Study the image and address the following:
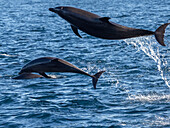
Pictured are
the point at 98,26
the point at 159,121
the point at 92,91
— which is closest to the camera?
the point at 98,26

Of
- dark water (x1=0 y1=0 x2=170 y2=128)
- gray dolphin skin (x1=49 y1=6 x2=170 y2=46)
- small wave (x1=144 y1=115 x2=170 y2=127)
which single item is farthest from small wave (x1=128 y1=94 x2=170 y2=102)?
gray dolphin skin (x1=49 y1=6 x2=170 y2=46)

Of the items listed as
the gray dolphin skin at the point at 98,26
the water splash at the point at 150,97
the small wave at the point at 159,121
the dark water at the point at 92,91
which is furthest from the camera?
the water splash at the point at 150,97

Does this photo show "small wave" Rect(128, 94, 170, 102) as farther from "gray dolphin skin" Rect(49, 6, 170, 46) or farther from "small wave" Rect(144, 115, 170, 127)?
"gray dolphin skin" Rect(49, 6, 170, 46)

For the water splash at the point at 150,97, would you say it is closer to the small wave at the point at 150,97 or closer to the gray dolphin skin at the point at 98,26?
the small wave at the point at 150,97

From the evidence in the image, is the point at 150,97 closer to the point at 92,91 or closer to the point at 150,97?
the point at 150,97

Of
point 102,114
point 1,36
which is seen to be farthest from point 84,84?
point 1,36

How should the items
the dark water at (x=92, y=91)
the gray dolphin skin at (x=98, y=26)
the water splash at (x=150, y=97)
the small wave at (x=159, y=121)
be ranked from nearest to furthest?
the gray dolphin skin at (x=98, y=26) < the small wave at (x=159, y=121) < the dark water at (x=92, y=91) < the water splash at (x=150, y=97)

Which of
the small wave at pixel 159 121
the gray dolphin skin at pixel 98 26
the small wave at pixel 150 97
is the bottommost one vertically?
the small wave at pixel 159 121

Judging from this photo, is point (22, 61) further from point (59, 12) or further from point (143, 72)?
point (59, 12)

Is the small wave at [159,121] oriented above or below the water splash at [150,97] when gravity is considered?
below

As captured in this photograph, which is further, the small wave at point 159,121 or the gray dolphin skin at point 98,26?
the small wave at point 159,121

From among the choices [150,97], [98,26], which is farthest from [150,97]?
[98,26]

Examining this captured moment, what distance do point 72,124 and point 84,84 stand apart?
25.8 ft

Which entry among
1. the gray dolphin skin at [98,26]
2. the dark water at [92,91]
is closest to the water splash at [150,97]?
the dark water at [92,91]
